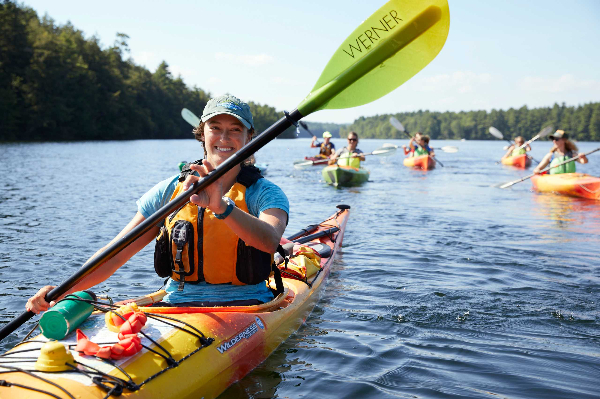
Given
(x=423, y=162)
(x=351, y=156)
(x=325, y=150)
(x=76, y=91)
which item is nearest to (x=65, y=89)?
(x=76, y=91)

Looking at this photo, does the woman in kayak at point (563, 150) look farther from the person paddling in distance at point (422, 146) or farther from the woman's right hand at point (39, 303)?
the woman's right hand at point (39, 303)

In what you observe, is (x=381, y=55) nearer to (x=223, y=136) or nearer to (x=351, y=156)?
(x=223, y=136)

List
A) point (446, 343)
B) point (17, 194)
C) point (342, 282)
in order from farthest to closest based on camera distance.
Result: point (17, 194) → point (342, 282) → point (446, 343)

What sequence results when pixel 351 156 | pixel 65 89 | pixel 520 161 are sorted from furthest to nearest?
1. pixel 65 89
2. pixel 520 161
3. pixel 351 156

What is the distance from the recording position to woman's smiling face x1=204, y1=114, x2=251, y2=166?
263cm

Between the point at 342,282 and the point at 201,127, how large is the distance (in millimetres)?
2851

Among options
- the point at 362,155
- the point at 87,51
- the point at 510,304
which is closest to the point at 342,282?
the point at 510,304

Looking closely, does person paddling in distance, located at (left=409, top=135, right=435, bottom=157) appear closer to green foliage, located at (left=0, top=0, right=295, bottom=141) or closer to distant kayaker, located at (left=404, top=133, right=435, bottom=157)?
distant kayaker, located at (left=404, top=133, right=435, bottom=157)

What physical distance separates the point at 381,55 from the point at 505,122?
11320 cm

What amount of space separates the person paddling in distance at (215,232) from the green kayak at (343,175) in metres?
11.1

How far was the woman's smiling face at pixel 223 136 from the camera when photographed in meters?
2.63

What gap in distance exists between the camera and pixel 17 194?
11.0m

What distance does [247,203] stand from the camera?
2.75m

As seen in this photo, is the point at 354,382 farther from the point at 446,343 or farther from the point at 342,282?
the point at 342,282
